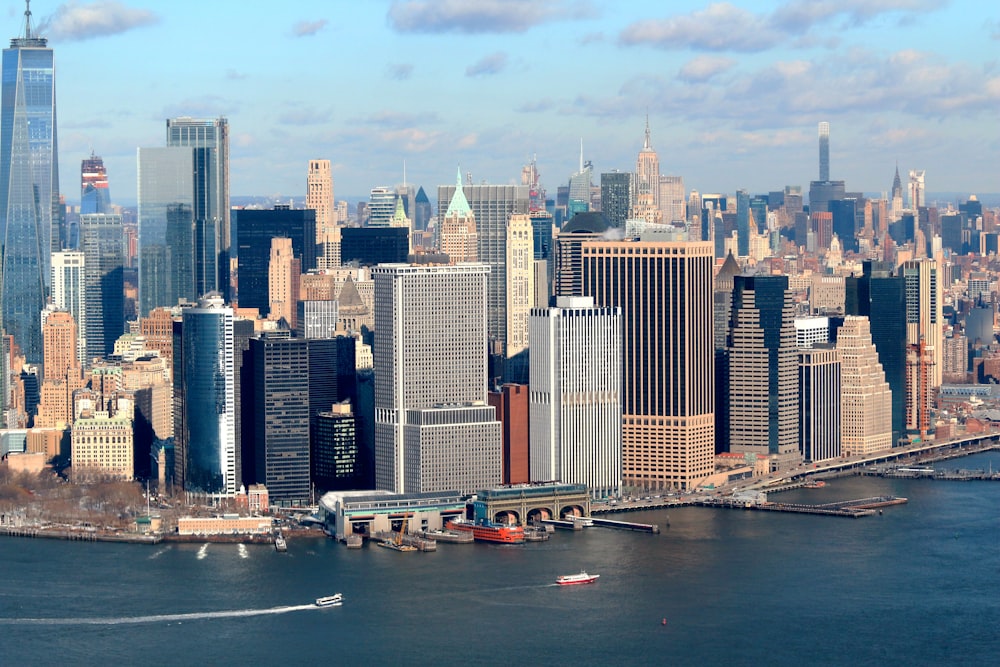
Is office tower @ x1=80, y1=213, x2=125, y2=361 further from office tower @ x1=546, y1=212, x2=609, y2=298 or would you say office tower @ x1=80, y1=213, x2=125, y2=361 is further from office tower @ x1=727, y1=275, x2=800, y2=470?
office tower @ x1=727, y1=275, x2=800, y2=470

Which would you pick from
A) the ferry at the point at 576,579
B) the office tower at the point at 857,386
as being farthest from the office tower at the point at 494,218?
the ferry at the point at 576,579

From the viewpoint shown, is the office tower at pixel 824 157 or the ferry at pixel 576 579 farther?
the office tower at pixel 824 157

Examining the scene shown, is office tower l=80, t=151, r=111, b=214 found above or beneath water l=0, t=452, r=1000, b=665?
above

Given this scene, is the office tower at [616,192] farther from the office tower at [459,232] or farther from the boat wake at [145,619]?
the boat wake at [145,619]

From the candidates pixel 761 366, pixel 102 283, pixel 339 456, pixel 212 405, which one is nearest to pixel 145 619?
pixel 212 405

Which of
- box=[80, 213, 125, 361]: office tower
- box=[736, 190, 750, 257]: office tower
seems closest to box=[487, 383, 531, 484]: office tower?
box=[80, 213, 125, 361]: office tower

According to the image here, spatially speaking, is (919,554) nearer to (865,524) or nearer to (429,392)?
(865,524)

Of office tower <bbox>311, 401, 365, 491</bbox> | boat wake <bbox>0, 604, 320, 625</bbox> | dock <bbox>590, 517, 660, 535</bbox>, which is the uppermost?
office tower <bbox>311, 401, 365, 491</bbox>
